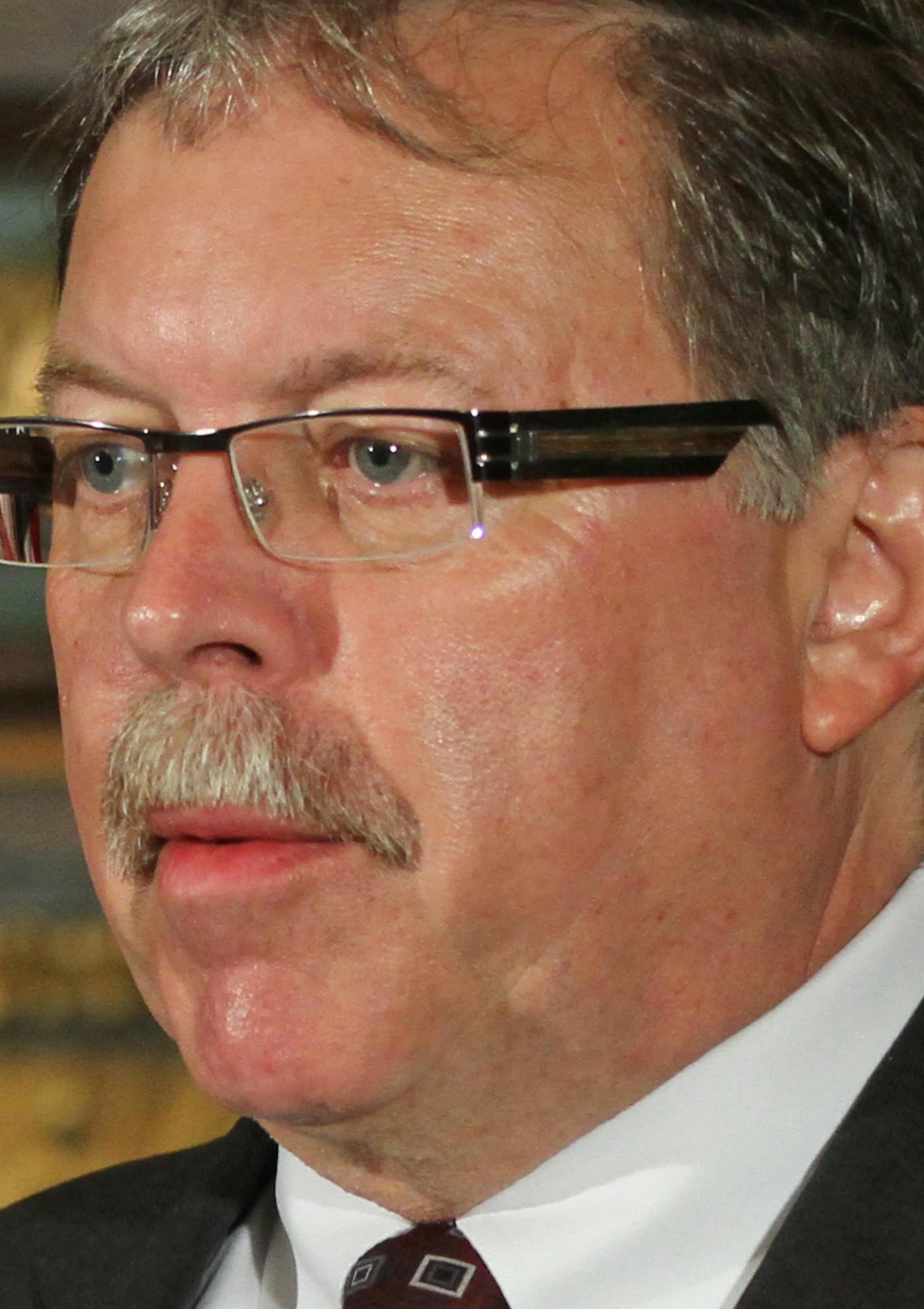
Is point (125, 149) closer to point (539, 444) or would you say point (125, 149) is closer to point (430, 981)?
point (539, 444)

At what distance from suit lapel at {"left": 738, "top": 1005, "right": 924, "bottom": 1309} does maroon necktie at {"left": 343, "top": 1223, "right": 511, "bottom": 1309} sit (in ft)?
0.77

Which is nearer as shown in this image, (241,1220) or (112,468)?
(112,468)

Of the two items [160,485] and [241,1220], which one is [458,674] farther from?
[241,1220]

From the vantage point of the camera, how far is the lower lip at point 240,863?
1.33m

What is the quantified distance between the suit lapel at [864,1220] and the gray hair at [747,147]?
0.44 metres

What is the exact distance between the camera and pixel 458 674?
4.33 ft

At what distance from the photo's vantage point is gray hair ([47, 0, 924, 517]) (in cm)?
140

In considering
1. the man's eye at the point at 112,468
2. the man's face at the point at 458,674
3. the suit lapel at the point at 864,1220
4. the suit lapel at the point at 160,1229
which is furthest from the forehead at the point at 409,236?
the suit lapel at the point at 160,1229

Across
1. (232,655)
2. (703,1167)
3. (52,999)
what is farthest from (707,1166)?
(52,999)

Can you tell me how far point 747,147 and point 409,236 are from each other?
0.92 ft

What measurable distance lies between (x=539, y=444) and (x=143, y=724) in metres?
0.35

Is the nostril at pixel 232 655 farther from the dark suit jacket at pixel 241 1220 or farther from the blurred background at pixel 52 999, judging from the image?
the blurred background at pixel 52 999

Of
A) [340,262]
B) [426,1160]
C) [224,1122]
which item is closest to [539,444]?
[340,262]

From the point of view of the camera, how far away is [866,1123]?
1.36 meters
